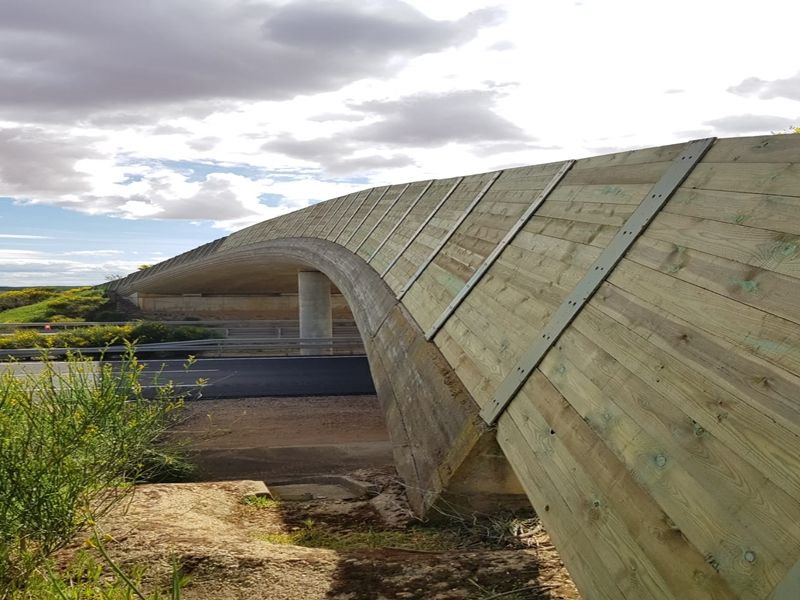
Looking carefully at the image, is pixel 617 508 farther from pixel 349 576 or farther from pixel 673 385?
pixel 349 576

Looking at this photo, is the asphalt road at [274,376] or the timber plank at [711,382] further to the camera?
the asphalt road at [274,376]

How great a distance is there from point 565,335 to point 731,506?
216 cm

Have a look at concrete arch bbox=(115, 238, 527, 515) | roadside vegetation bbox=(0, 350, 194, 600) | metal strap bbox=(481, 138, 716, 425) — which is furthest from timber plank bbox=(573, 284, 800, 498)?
roadside vegetation bbox=(0, 350, 194, 600)

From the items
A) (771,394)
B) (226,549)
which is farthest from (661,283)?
(226,549)

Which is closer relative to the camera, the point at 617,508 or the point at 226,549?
the point at 617,508

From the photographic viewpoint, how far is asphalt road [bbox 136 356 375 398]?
830 inches

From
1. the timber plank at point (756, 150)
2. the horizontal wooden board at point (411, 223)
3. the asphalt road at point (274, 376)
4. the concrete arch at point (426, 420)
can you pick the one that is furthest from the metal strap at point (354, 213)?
the timber plank at point (756, 150)

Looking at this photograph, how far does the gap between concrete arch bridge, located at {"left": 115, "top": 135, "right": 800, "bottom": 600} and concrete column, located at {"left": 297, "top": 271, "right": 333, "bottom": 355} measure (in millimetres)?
24389

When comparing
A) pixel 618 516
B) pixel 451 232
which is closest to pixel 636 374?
pixel 618 516

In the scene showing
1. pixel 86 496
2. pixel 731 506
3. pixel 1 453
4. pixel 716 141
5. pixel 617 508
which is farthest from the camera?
pixel 86 496

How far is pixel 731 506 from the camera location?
310cm

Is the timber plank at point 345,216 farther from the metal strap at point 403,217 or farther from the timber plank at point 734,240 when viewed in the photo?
the timber plank at point 734,240

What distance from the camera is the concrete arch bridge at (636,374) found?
3.15 m

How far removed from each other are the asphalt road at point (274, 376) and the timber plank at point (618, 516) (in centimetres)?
1655
